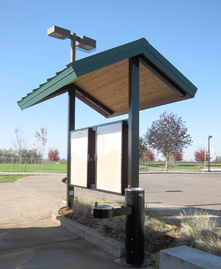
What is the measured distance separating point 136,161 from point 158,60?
2.02m

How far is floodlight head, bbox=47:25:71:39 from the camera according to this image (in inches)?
332

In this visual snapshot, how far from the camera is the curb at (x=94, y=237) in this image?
4402mm

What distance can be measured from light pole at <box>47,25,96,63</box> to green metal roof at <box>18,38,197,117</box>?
6.54ft

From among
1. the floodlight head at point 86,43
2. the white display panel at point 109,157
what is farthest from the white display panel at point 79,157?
the floodlight head at point 86,43

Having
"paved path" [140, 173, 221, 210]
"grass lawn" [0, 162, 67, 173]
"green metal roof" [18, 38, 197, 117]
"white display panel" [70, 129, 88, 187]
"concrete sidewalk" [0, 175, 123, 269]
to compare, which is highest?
"green metal roof" [18, 38, 197, 117]

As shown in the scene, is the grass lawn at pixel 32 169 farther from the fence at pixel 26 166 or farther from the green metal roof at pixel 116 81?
the green metal roof at pixel 116 81

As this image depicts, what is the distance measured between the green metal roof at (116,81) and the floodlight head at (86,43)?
2.28 meters

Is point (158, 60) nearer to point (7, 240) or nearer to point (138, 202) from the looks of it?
point (138, 202)

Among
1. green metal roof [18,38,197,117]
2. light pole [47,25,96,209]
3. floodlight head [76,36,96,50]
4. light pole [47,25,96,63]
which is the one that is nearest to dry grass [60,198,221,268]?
light pole [47,25,96,209]

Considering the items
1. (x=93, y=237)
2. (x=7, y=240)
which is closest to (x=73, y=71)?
(x=93, y=237)

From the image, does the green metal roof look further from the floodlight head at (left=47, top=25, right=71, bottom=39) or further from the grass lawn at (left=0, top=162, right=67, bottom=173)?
the grass lawn at (left=0, top=162, right=67, bottom=173)

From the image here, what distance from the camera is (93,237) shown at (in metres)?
5.04

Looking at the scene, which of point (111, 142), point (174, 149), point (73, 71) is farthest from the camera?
point (174, 149)

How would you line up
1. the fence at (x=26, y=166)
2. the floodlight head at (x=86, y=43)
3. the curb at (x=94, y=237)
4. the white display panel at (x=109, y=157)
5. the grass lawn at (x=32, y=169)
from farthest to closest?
1. the fence at (x=26, y=166)
2. the grass lawn at (x=32, y=169)
3. the floodlight head at (x=86, y=43)
4. the white display panel at (x=109, y=157)
5. the curb at (x=94, y=237)
